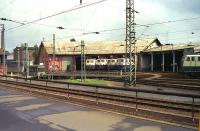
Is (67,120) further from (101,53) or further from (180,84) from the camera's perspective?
(101,53)

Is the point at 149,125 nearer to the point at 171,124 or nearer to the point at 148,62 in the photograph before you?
the point at 171,124

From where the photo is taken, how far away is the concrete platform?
451 inches

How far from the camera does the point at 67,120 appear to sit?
1307cm

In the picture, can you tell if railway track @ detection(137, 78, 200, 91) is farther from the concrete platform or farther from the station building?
the station building

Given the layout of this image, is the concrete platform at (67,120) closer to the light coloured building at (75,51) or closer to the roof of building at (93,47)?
Result: the roof of building at (93,47)

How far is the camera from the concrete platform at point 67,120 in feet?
37.6

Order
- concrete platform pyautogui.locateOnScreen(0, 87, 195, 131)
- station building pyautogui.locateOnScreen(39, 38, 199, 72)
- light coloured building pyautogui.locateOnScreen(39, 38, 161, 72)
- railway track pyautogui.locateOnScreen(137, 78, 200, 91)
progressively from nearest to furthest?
concrete platform pyautogui.locateOnScreen(0, 87, 195, 131) < railway track pyautogui.locateOnScreen(137, 78, 200, 91) < station building pyautogui.locateOnScreen(39, 38, 199, 72) < light coloured building pyautogui.locateOnScreen(39, 38, 161, 72)

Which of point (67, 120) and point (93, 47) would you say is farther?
point (93, 47)

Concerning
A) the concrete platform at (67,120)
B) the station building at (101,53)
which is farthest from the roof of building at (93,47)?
the concrete platform at (67,120)

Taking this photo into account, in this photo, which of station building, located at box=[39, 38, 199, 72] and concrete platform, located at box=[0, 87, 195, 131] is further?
station building, located at box=[39, 38, 199, 72]

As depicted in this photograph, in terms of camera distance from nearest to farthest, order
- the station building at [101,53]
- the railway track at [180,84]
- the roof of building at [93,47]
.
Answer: the railway track at [180,84] → the station building at [101,53] → the roof of building at [93,47]

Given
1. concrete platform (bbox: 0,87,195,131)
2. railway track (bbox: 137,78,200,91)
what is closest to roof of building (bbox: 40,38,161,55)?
railway track (bbox: 137,78,200,91)

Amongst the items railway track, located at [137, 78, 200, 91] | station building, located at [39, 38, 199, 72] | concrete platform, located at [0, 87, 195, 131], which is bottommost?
concrete platform, located at [0, 87, 195, 131]

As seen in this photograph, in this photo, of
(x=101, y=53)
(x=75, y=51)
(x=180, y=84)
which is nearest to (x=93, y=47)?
(x=101, y=53)
